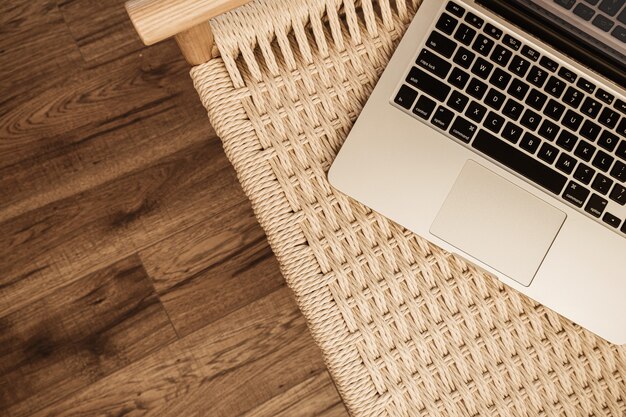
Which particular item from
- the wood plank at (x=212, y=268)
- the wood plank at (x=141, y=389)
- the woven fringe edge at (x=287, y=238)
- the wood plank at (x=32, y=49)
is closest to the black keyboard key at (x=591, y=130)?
the woven fringe edge at (x=287, y=238)

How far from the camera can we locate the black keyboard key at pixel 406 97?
0.52 metres

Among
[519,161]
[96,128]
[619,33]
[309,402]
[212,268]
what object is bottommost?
[309,402]

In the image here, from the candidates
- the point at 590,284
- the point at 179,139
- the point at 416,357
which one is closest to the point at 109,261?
the point at 179,139

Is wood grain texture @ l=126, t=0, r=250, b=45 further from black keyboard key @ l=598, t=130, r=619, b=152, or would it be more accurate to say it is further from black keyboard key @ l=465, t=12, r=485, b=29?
black keyboard key @ l=598, t=130, r=619, b=152

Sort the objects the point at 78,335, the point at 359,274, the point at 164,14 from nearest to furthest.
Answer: the point at 164,14, the point at 359,274, the point at 78,335

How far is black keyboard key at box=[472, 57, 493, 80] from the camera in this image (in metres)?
0.52

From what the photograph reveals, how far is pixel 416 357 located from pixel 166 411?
528mm

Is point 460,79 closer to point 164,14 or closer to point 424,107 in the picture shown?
point 424,107

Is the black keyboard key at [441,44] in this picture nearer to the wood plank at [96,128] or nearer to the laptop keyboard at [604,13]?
the laptop keyboard at [604,13]

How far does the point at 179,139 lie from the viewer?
37.4 inches

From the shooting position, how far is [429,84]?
521 mm

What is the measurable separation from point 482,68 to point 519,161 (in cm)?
9

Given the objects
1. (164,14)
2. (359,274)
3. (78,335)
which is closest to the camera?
(164,14)

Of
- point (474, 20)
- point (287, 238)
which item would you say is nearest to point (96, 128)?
point (287, 238)
